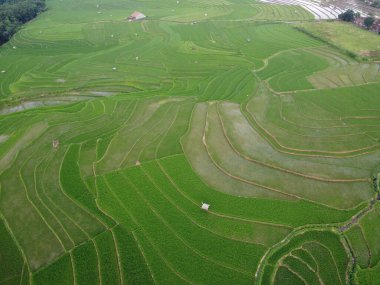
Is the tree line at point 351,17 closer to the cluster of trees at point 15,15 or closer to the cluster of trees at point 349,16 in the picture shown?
the cluster of trees at point 349,16

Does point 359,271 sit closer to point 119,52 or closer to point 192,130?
point 192,130

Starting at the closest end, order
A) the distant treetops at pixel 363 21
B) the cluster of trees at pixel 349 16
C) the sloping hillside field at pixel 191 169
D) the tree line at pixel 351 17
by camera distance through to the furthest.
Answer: the sloping hillside field at pixel 191 169, the distant treetops at pixel 363 21, the tree line at pixel 351 17, the cluster of trees at pixel 349 16

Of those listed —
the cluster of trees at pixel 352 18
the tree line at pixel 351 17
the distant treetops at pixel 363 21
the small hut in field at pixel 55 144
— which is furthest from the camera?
the tree line at pixel 351 17

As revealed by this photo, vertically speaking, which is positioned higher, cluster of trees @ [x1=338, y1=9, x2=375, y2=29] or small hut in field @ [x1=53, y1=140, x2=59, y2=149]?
cluster of trees @ [x1=338, y1=9, x2=375, y2=29]

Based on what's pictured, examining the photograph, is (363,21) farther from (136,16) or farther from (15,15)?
(15,15)

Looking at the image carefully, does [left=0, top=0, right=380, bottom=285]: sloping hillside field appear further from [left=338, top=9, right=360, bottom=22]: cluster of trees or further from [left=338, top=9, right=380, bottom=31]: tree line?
[left=338, top=9, right=360, bottom=22]: cluster of trees

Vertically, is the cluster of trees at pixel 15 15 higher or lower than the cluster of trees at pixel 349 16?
lower

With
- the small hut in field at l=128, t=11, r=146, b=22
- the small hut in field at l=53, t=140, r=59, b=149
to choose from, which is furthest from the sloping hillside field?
the small hut in field at l=128, t=11, r=146, b=22

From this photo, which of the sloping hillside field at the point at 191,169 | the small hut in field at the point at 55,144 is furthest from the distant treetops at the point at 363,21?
the small hut in field at the point at 55,144
